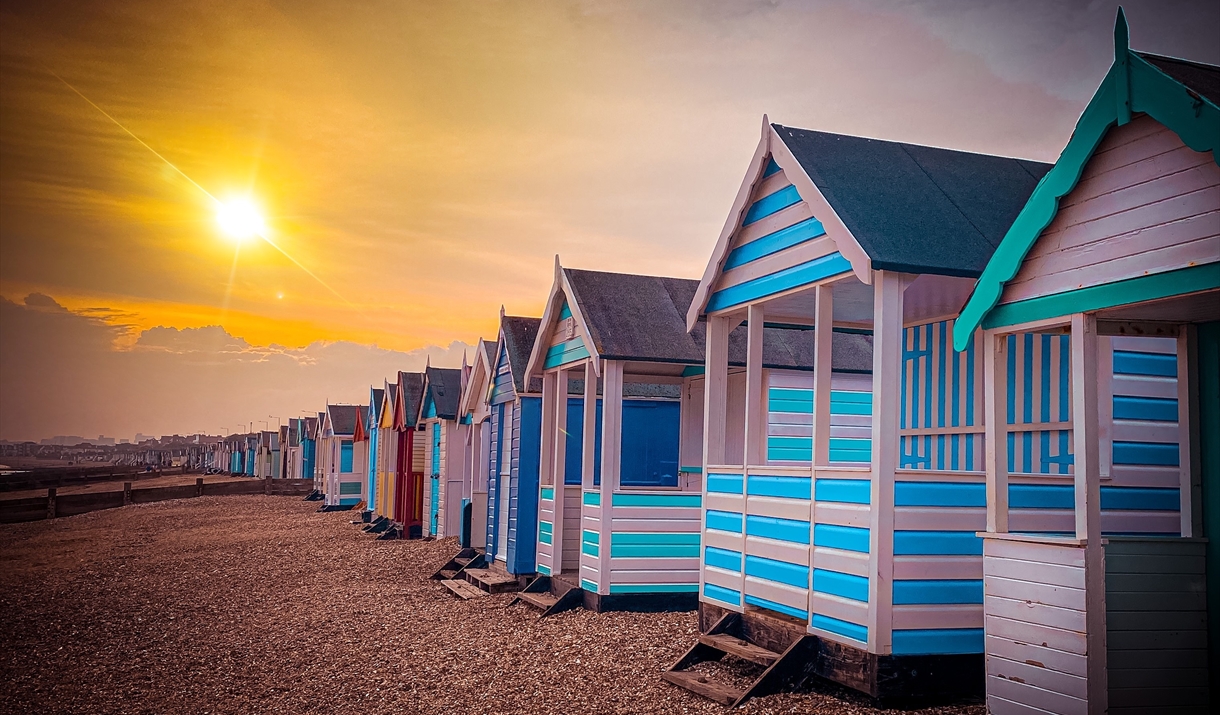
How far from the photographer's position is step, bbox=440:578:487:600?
50.9ft

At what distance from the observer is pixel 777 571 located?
9.21m

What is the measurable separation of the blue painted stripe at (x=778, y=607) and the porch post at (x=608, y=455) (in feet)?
12.0

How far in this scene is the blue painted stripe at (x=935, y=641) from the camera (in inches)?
303

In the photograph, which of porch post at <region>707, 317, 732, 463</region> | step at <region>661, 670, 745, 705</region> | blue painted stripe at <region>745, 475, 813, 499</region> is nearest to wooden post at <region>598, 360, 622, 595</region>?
porch post at <region>707, 317, 732, 463</region>

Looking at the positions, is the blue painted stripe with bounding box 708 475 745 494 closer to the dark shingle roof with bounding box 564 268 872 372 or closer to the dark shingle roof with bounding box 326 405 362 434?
the dark shingle roof with bounding box 564 268 872 372

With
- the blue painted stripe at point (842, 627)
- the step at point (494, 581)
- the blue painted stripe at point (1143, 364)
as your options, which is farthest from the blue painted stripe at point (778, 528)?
the step at point (494, 581)

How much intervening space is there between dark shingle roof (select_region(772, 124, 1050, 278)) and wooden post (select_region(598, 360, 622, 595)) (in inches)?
189

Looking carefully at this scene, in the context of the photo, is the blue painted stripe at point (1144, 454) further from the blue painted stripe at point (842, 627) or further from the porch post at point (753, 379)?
the porch post at point (753, 379)

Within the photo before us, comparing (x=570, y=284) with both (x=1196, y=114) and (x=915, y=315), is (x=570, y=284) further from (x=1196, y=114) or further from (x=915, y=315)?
(x=1196, y=114)

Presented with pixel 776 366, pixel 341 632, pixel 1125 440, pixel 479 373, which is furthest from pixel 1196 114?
pixel 479 373

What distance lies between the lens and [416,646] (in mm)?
11789

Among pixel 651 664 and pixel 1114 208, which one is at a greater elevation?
pixel 1114 208

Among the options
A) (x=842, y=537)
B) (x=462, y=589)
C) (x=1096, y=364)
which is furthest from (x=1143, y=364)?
(x=462, y=589)

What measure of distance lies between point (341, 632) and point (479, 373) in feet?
29.6
